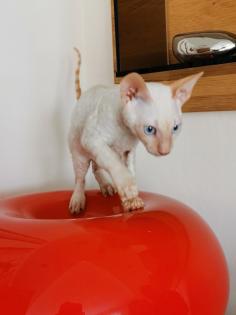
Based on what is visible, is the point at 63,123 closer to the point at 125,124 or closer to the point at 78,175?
the point at 78,175

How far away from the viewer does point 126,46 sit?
0.98 metres

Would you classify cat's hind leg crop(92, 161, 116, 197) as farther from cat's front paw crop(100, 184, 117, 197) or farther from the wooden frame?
the wooden frame

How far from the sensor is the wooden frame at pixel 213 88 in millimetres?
796

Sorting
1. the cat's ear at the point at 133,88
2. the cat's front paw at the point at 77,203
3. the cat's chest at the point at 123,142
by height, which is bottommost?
the cat's front paw at the point at 77,203

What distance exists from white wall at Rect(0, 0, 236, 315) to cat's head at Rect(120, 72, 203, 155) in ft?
0.98

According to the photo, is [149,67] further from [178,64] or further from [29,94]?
[29,94]

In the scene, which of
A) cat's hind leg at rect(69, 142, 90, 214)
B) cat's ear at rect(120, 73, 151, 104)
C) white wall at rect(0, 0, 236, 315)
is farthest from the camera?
white wall at rect(0, 0, 236, 315)

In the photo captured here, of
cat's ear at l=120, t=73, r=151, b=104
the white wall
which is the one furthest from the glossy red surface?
the white wall

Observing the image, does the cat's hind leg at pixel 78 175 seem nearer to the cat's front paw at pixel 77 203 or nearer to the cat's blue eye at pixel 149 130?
the cat's front paw at pixel 77 203

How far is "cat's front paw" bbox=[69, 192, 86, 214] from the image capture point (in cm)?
72

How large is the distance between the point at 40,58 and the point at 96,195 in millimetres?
409

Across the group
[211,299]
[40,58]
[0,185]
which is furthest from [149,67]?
[211,299]

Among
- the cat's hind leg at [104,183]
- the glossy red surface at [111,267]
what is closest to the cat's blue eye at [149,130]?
the glossy red surface at [111,267]

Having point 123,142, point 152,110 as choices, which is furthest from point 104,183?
point 152,110
